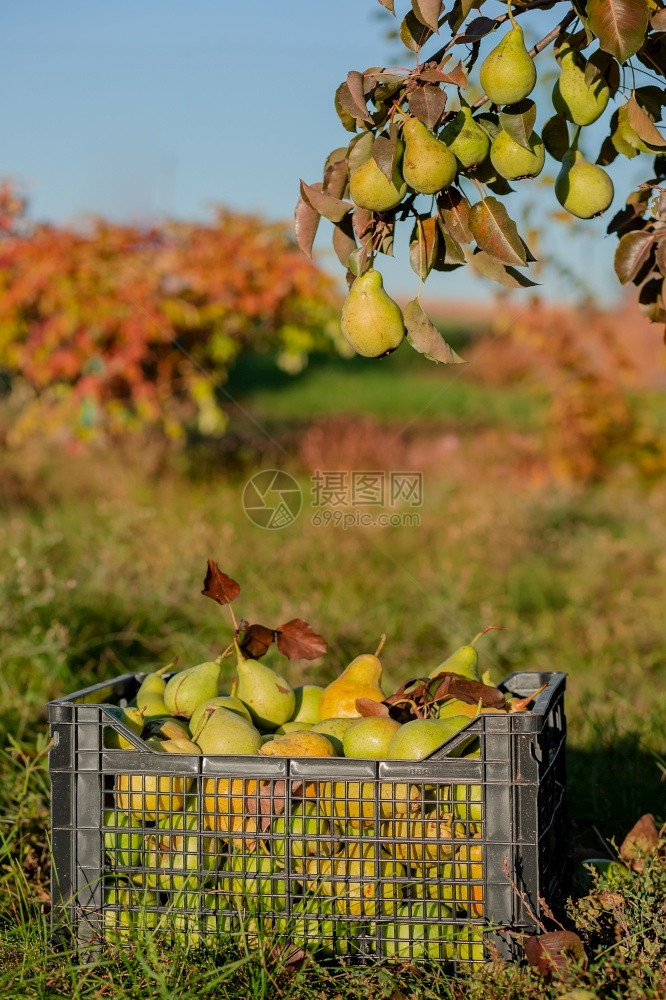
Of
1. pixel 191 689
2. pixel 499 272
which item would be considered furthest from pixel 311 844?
pixel 499 272

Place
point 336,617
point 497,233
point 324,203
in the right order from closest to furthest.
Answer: point 497,233 < point 324,203 < point 336,617

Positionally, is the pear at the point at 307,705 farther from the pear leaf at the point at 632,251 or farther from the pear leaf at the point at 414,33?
the pear leaf at the point at 414,33

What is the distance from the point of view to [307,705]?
182cm

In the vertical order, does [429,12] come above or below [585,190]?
above

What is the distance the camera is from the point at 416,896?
1.48 meters

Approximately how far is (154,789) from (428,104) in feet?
3.61

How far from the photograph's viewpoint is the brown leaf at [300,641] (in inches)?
69.8

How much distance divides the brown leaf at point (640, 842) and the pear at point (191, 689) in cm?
80

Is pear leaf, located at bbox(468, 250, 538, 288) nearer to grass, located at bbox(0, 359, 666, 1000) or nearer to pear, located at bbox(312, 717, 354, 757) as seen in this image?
pear, located at bbox(312, 717, 354, 757)

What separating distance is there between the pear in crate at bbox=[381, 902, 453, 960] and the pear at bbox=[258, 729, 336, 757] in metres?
0.26

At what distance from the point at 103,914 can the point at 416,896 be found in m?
0.49

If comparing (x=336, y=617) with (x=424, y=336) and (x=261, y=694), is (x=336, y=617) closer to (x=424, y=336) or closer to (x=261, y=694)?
(x=261, y=694)

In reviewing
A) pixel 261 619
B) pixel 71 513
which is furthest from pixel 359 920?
pixel 71 513

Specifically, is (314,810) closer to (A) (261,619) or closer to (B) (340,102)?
(B) (340,102)
